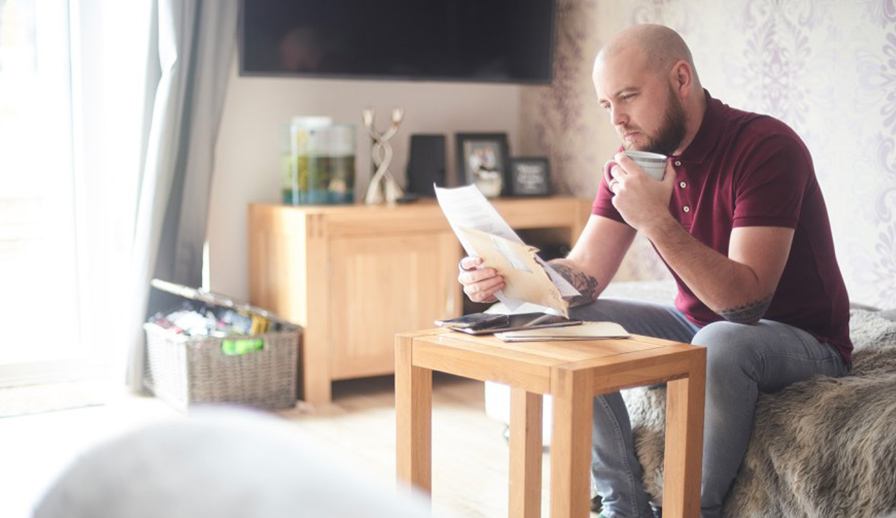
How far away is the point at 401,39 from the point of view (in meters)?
3.71

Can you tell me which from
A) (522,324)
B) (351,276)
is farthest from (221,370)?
(522,324)

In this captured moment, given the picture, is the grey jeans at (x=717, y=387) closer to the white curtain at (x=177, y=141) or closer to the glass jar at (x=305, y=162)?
the glass jar at (x=305, y=162)

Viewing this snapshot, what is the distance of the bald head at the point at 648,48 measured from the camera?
6.70ft

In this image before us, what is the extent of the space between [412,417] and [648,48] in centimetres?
84

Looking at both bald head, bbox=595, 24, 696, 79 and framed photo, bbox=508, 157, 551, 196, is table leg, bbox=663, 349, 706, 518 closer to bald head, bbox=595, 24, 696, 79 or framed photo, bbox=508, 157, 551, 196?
bald head, bbox=595, 24, 696, 79

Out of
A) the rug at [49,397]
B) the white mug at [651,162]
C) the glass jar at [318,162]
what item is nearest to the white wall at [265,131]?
the glass jar at [318,162]

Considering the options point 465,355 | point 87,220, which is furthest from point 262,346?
point 465,355

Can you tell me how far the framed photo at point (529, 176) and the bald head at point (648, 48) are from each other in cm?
184

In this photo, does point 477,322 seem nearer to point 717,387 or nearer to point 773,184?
Answer: point 717,387

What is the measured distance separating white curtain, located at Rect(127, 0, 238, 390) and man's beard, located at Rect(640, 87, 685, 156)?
1.84m

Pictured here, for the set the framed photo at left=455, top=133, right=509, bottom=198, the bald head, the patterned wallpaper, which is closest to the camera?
the bald head

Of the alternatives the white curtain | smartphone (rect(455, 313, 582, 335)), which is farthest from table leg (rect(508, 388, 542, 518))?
the white curtain

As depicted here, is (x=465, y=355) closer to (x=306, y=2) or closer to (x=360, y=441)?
(x=360, y=441)

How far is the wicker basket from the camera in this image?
10.5 ft
